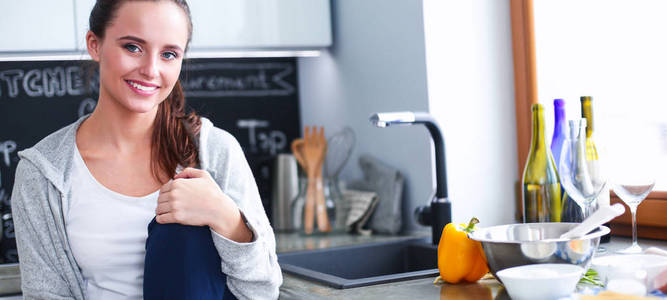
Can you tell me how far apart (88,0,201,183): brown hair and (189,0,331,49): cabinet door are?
2.09 feet

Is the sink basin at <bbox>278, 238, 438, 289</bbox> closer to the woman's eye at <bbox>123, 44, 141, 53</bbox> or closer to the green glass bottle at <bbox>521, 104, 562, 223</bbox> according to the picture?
the green glass bottle at <bbox>521, 104, 562, 223</bbox>

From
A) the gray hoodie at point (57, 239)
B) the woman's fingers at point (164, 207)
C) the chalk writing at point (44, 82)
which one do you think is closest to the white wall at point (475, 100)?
the gray hoodie at point (57, 239)

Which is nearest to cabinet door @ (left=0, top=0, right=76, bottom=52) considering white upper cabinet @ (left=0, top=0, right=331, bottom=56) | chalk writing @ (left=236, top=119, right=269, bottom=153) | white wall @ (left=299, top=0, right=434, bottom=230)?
white upper cabinet @ (left=0, top=0, right=331, bottom=56)

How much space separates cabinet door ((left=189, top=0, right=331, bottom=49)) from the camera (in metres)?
2.16

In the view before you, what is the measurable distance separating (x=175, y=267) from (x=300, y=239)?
0.92 meters

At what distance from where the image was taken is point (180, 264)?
3.87 ft

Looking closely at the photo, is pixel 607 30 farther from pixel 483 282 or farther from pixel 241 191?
pixel 241 191

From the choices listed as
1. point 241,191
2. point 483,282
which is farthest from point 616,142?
point 241,191

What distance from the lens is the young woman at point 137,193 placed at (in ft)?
4.04

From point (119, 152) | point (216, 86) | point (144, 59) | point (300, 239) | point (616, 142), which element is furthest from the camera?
point (216, 86)

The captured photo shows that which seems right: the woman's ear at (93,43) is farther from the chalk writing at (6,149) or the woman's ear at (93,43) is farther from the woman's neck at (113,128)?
the chalk writing at (6,149)

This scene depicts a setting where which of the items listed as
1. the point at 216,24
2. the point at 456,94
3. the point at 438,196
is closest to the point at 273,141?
the point at 216,24

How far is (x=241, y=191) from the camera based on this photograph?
57.3 inches

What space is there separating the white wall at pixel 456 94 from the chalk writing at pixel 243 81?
1.99ft
